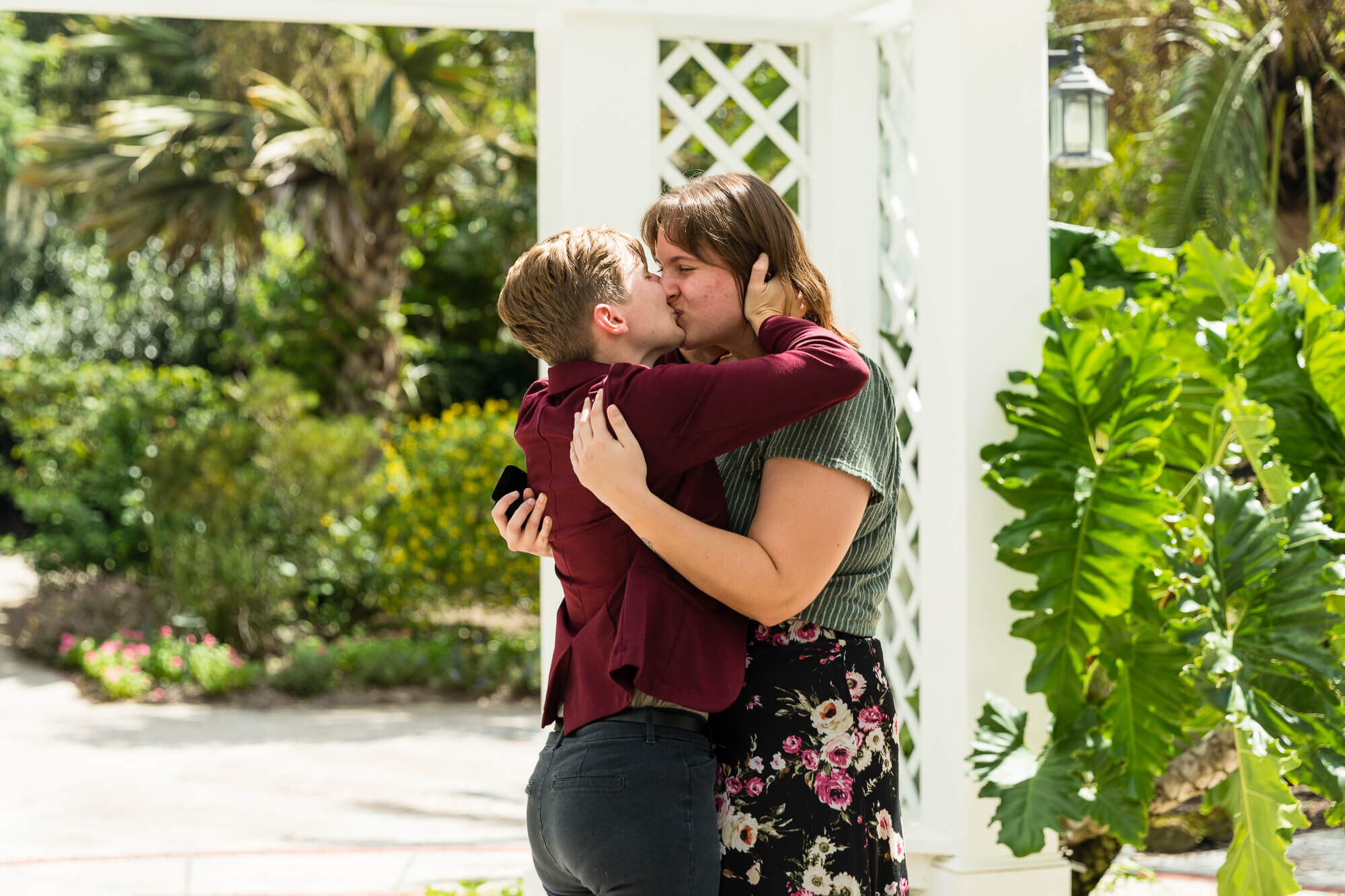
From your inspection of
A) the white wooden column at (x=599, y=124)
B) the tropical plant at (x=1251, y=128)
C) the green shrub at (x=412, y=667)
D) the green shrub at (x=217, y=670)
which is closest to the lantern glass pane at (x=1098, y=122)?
the tropical plant at (x=1251, y=128)

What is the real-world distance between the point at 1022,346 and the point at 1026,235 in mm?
293

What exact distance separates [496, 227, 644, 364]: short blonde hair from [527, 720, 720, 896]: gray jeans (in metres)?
0.52

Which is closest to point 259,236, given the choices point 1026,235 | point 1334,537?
point 1026,235

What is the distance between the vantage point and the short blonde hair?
1.77 meters

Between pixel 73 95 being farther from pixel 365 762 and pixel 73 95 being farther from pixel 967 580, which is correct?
pixel 967 580

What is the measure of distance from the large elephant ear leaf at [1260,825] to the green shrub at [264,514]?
786 centimetres

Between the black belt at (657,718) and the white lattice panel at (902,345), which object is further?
the white lattice panel at (902,345)

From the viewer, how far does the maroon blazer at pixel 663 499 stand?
1.62m

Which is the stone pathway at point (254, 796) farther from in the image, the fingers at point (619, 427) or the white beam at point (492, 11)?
the fingers at point (619, 427)

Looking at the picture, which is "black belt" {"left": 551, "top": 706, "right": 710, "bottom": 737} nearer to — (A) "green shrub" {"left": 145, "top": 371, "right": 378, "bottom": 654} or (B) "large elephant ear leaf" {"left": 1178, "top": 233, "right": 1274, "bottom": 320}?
(B) "large elephant ear leaf" {"left": 1178, "top": 233, "right": 1274, "bottom": 320}

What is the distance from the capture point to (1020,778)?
10.4 feet

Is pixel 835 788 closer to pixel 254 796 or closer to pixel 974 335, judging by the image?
pixel 974 335

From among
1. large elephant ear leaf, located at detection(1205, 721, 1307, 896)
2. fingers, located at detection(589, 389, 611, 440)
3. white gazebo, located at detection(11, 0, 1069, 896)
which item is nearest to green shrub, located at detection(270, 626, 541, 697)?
white gazebo, located at detection(11, 0, 1069, 896)

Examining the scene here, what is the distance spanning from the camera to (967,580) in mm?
3391
